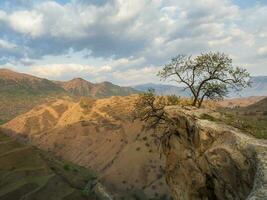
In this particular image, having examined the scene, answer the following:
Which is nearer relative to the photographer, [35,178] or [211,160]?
[211,160]

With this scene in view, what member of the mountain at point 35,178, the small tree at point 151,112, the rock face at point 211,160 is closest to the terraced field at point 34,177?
the mountain at point 35,178

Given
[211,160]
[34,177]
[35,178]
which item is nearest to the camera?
[211,160]

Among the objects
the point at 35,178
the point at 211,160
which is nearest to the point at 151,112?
the point at 211,160

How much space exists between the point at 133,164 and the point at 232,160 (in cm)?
13444

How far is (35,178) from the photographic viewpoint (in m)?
119

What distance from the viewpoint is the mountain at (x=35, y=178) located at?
4377 inches

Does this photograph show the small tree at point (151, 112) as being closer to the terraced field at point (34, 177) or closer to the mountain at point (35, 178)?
the terraced field at point (34, 177)

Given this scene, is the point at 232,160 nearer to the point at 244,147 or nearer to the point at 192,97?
the point at 244,147

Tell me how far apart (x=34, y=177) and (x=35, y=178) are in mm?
960

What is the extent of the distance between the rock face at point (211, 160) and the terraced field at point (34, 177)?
3173 inches

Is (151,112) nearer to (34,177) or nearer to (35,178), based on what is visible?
(35,178)

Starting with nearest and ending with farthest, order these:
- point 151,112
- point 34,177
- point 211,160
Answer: point 211,160 → point 151,112 → point 34,177

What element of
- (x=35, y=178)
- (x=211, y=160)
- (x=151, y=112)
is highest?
(x=151, y=112)

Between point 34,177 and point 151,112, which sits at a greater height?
point 151,112
